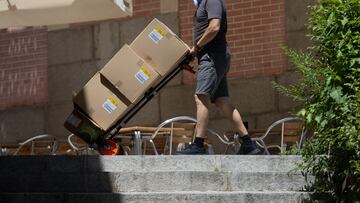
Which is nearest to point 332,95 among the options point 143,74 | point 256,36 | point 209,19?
point 209,19

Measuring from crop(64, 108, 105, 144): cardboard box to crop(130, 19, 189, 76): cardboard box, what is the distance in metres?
0.85

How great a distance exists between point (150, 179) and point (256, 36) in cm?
495

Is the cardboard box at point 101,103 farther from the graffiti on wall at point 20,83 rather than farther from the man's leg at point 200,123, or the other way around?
the graffiti on wall at point 20,83

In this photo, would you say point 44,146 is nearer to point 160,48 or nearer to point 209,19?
point 160,48

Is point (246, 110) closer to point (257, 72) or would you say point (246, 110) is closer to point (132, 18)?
point (257, 72)

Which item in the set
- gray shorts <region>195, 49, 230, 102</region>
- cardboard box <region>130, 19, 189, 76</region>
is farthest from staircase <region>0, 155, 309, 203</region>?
cardboard box <region>130, 19, 189, 76</region>

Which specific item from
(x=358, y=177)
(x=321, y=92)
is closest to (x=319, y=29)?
(x=321, y=92)

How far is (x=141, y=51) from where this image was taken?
9203 mm

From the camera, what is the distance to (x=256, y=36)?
484 inches

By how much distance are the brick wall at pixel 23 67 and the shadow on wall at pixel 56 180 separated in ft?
18.6

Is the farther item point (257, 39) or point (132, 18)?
point (132, 18)

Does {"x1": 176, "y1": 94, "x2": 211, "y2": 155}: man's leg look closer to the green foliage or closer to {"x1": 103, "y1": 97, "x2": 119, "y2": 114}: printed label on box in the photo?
{"x1": 103, "y1": 97, "x2": 119, "y2": 114}: printed label on box

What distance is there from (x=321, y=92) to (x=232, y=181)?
1.16 meters

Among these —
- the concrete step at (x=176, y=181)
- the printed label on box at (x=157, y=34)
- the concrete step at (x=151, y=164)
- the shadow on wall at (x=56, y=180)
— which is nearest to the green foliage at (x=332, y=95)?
the concrete step at (x=176, y=181)
